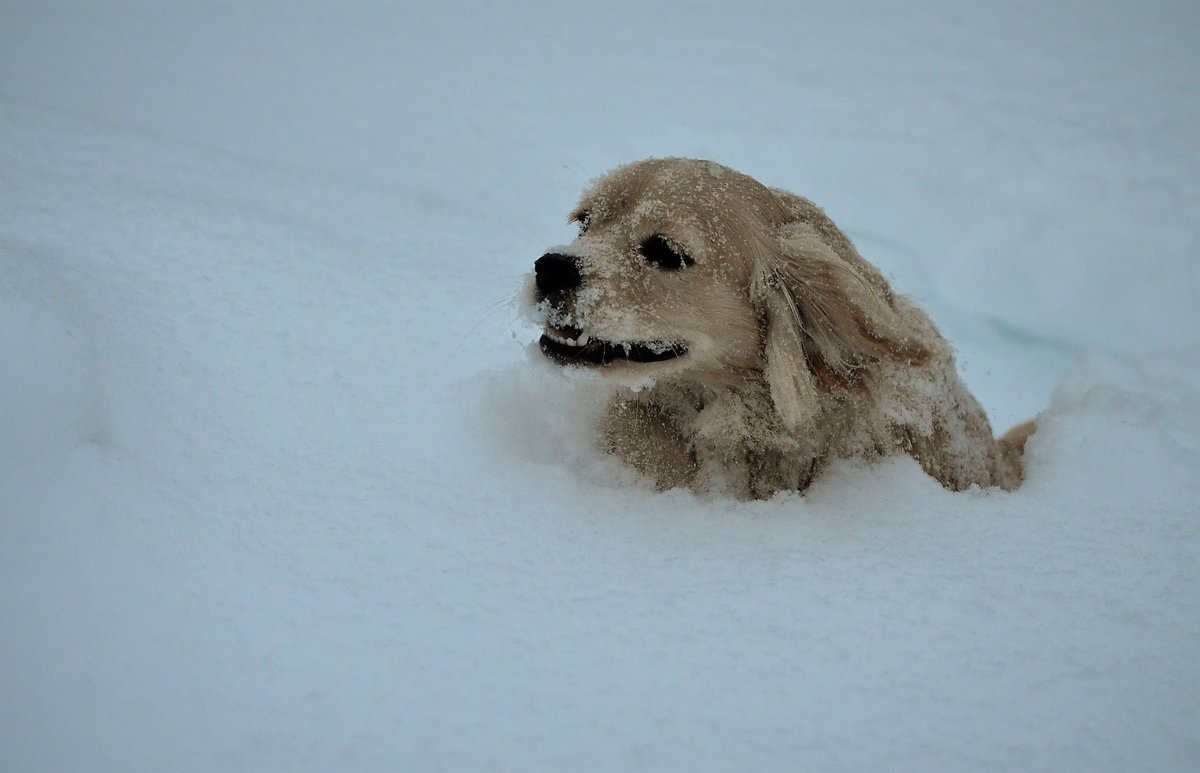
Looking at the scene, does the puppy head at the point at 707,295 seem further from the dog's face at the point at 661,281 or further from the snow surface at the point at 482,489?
the snow surface at the point at 482,489

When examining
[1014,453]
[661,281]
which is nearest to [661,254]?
[661,281]

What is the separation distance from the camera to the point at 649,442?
231 cm

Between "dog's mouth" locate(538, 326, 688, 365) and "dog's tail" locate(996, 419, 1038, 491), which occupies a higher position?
"dog's mouth" locate(538, 326, 688, 365)

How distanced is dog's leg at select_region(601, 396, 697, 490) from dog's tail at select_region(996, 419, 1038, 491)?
43.6 inches

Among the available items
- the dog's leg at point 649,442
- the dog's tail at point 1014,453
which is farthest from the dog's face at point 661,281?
the dog's tail at point 1014,453

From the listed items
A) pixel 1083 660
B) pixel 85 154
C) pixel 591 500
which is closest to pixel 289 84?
pixel 85 154

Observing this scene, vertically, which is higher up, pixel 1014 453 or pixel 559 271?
pixel 559 271

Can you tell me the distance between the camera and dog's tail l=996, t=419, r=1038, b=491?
2.71 m

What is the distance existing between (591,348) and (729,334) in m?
0.37

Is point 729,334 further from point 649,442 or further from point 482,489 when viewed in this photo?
point 482,489

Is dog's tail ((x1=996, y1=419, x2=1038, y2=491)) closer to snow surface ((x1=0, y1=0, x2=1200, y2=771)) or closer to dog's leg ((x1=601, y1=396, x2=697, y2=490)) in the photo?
snow surface ((x1=0, y1=0, x2=1200, y2=771))

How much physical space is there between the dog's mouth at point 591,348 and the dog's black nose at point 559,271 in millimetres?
106

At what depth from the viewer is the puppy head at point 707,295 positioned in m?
2.06

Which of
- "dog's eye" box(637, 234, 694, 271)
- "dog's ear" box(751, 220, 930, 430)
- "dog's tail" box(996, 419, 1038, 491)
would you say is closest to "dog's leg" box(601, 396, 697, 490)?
"dog's ear" box(751, 220, 930, 430)
